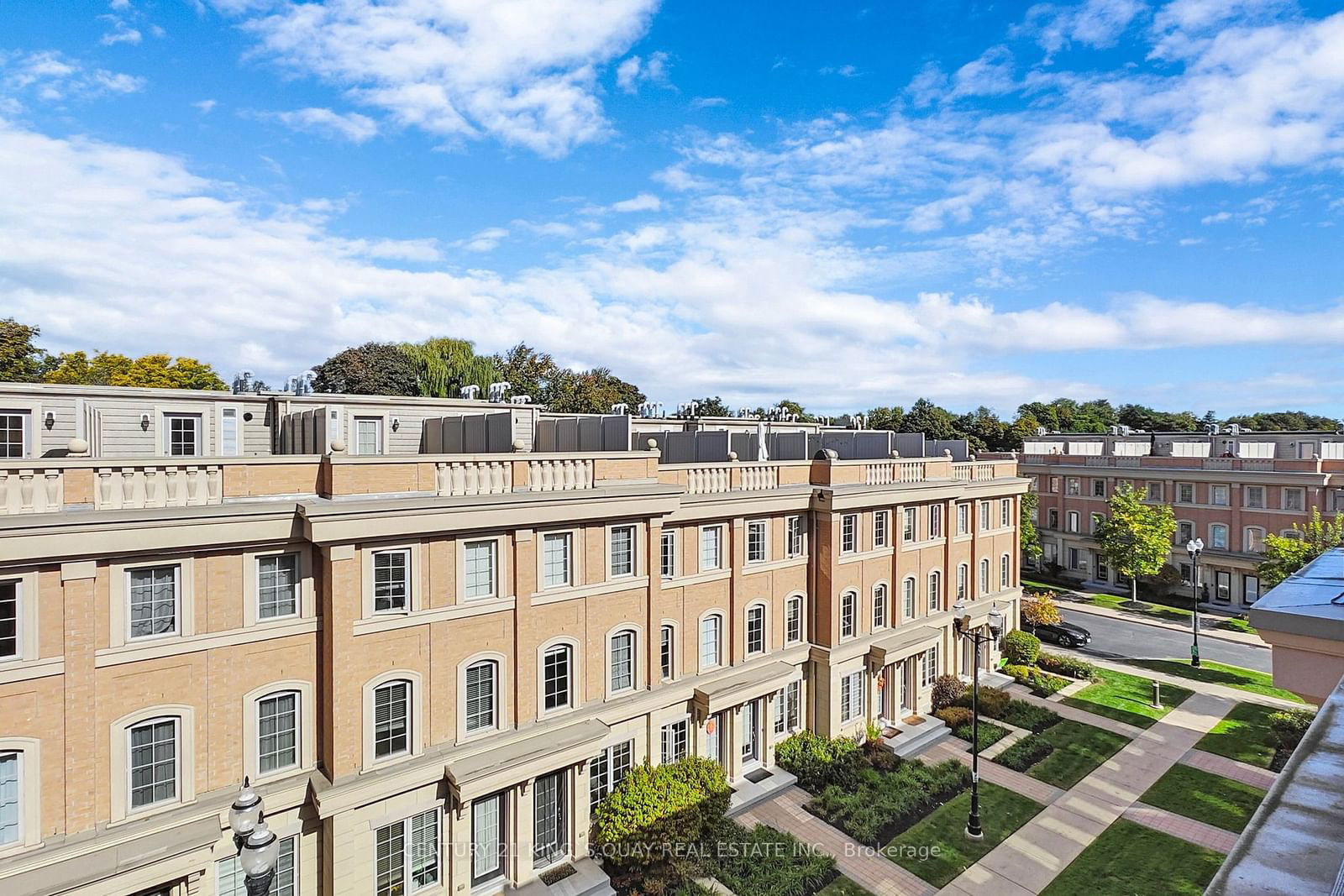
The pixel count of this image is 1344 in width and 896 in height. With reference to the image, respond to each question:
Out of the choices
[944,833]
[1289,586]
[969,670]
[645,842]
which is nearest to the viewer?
[1289,586]

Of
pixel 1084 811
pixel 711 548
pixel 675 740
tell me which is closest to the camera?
pixel 675 740

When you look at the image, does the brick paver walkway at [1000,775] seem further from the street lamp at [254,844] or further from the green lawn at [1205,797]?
the street lamp at [254,844]

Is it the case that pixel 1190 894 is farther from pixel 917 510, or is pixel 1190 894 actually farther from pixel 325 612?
pixel 325 612

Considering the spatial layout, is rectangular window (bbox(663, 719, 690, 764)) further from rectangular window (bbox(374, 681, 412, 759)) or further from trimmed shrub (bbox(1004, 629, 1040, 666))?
trimmed shrub (bbox(1004, 629, 1040, 666))

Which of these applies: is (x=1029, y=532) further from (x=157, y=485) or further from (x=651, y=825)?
(x=157, y=485)

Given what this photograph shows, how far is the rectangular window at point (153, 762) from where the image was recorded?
13.0 meters

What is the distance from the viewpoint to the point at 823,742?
24.0 meters

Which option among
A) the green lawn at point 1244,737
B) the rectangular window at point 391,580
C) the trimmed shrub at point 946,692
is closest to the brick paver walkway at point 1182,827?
the green lawn at point 1244,737

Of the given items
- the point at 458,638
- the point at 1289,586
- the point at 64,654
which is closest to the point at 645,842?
the point at 458,638

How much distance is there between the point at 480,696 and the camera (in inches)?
670

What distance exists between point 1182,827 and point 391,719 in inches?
930

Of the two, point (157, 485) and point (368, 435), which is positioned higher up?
point (368, 435)

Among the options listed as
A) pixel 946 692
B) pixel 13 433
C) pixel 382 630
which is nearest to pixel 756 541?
pixel 946 692

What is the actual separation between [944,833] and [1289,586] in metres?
16.4
